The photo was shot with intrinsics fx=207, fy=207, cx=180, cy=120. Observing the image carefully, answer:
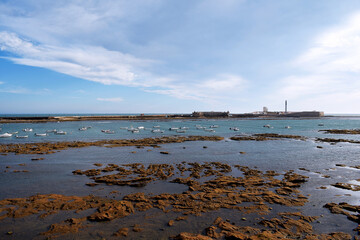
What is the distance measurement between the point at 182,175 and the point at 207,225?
9.03 m

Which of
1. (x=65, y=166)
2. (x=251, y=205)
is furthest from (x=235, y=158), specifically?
(x=65, y=166)

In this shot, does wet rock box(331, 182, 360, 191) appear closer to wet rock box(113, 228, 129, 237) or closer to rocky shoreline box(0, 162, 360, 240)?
rocky shoreline box(0, 162, 360, 240)

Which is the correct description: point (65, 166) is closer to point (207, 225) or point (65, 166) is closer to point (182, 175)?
point (182, 175)

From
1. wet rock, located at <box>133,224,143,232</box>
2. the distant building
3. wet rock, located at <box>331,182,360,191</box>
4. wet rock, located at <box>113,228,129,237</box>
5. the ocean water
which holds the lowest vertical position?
wet rock, located at <box>133,224,143,232</box>

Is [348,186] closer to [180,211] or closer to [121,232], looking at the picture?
[180,211]

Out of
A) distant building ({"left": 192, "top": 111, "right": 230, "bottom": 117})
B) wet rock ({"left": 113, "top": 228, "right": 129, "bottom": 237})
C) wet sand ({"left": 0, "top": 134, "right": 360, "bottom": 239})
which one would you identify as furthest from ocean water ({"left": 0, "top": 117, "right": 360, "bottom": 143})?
distant building ({"left": 192, "top": 111, "right": 230, "bottom": 117})

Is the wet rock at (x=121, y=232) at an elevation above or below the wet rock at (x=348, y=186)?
below

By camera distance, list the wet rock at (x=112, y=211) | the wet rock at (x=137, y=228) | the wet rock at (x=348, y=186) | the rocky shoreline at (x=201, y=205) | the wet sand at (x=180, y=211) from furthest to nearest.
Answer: the wet rock at (x=348, y=186) < the wet rock at (x=112, y=211) < the wet rock at (x=137, y=228) < the rocky shoreline at (x=201, y=205) < the wet sand at (x=180, y=211)

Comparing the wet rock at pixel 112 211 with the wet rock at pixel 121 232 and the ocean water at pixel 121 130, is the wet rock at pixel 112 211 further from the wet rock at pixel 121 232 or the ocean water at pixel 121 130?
the ocean water at pixel 121 130

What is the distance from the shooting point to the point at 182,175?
1978 centimetres

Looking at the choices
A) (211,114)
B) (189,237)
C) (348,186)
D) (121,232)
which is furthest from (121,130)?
(211,114)

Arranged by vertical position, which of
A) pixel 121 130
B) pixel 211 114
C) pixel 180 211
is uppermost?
pixel 211 114

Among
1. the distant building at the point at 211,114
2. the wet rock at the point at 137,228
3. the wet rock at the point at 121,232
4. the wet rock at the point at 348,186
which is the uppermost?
the distant building at the point at 211,114

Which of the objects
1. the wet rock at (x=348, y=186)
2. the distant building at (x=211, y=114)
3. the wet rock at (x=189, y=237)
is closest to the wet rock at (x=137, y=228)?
the wet rock at (x=189, y=237)
